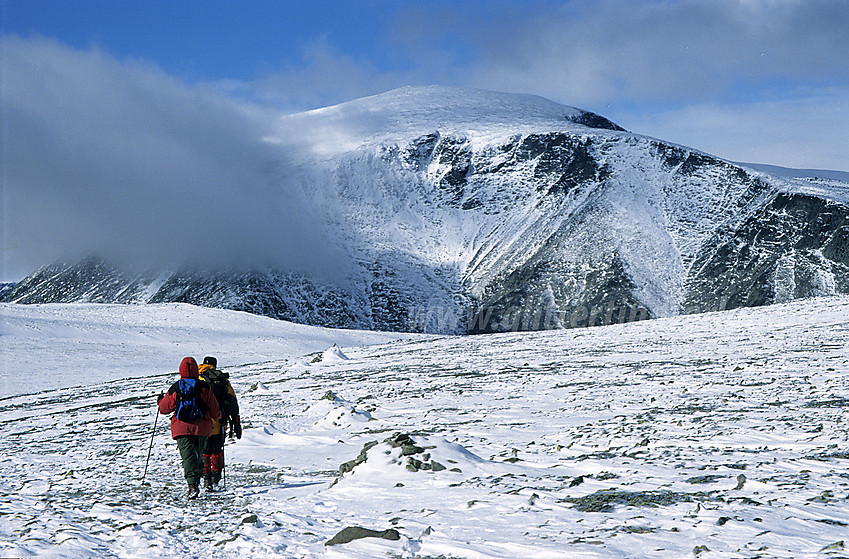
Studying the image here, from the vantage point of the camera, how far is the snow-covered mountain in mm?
129125

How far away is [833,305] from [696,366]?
956 inches

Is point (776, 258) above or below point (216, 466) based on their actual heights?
above

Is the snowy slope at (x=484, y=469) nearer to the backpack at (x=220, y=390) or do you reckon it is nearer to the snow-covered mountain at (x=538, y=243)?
the backpack at (x=220, y=390)

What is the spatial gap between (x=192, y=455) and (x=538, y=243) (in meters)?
140

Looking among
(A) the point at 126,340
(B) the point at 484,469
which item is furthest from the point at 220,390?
(A) the point at 126,340

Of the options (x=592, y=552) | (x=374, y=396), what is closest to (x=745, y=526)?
(x=592, y=552)

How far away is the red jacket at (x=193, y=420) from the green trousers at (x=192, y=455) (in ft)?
0.35

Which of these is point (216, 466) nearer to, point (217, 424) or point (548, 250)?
point (217, 424)

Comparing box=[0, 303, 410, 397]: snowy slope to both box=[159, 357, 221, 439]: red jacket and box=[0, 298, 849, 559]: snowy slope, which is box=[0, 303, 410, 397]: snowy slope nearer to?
box=[0, 298, 849, 559]: snowy slope

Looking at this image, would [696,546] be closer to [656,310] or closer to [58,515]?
[58,515]

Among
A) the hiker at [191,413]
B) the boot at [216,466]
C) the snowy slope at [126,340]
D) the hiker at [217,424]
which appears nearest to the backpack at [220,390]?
the hiker at [217,424]

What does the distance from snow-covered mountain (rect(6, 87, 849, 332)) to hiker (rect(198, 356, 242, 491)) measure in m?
117

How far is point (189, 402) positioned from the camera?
35.8 ft

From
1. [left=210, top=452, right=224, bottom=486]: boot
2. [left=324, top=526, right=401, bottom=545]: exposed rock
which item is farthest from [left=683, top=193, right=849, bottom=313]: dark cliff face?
[left=324, top=526, right=401, bottom=545]: exposed rock
